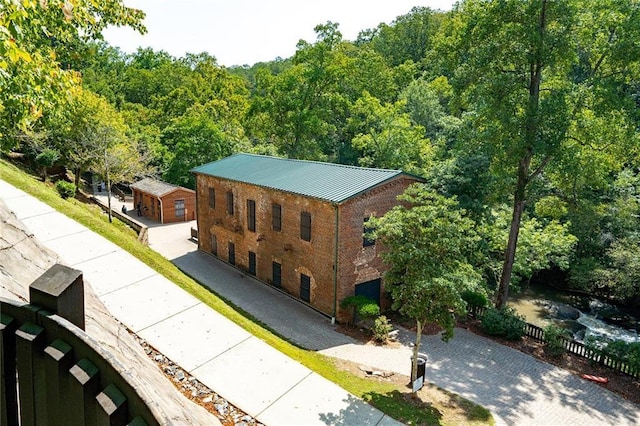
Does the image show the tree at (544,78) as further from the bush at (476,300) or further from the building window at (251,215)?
the building window at (251,215)

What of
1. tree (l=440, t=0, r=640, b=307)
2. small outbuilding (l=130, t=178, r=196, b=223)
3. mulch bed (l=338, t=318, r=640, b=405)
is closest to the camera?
mulch bed (l=338, t=318, r=640, b=405)

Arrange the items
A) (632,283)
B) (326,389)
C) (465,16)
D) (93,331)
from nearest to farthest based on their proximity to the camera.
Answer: (93,331) < (326,389) < (465,16) < (632,283)

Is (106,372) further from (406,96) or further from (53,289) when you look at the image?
(406,96)

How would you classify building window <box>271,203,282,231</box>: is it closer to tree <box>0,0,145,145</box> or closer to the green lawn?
the green lawn

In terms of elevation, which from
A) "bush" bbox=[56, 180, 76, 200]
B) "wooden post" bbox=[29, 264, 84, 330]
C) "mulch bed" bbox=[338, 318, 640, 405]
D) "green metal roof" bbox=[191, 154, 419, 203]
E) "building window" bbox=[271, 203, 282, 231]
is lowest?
"mulch bed" bbox=[338, 318, 640, 405]

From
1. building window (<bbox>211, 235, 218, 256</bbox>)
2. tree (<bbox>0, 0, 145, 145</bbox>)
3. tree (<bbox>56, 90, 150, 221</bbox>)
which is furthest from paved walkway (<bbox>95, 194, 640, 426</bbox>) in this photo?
tree (<bbox>56, 90, 150, 221</bbox>)

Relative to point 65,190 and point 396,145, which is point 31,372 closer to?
point 396,145

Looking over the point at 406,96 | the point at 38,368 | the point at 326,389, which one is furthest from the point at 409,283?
the point at 406,96

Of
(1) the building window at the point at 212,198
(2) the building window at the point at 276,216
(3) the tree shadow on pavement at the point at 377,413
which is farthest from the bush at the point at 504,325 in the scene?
(1) the building window at the point at 212,198
